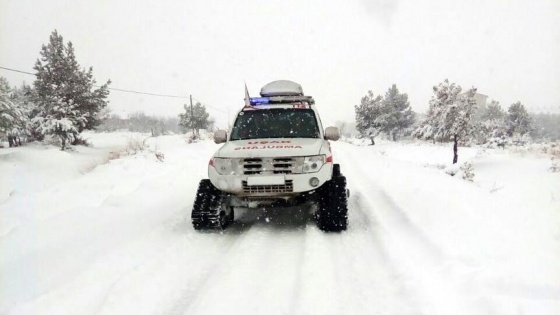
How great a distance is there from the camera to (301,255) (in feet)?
13.5

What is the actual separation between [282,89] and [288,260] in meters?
5.57

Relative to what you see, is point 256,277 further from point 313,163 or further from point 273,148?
point 273,148

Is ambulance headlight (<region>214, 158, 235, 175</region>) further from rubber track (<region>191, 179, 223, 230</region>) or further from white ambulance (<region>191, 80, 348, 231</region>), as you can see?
rubber track (<region>191, 179, 223, 230</region>)

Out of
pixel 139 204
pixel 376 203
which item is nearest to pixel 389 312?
pixel 376 203

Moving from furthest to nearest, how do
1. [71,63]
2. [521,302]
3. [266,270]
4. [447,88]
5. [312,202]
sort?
[447,88]
[71,63]
[312,202]
[266,270]
[521,302]

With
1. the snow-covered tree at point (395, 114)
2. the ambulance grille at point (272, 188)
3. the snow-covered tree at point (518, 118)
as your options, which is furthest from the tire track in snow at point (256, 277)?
the snow-covered tree at point (518, 118)

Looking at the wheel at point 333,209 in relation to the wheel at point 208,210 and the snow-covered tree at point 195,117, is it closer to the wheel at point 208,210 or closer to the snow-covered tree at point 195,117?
the wheel at point 208,210

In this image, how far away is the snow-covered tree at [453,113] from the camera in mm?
38375

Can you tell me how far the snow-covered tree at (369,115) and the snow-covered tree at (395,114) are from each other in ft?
2.40

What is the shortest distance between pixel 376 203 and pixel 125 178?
23.8 ft

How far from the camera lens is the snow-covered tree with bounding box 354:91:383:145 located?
64.9m

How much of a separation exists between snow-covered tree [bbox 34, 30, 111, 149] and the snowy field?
27403 millimetres

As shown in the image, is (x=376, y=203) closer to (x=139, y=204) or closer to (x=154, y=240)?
(x=154, y=240)

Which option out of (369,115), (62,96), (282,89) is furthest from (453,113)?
(62,96)
